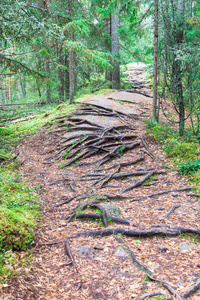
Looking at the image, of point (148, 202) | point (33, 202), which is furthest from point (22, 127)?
point (148, 202)

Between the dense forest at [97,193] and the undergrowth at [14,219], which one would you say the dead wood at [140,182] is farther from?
the undergrowth at [14,219]

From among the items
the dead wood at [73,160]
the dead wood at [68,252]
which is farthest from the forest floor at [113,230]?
the dead wood at [73,160]

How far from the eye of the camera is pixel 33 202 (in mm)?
5520

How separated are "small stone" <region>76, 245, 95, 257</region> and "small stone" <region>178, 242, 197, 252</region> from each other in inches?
63.2

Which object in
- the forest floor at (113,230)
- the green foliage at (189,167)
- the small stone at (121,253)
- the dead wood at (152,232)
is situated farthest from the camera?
the green foliage at (189,167)

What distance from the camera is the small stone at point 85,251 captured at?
3947mm

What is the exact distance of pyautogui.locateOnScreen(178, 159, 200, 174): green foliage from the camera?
6.66 meters

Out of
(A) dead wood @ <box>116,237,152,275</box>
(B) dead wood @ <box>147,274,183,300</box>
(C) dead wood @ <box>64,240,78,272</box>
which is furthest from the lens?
(C) dead wood @ <box>64,240,78,272</box>

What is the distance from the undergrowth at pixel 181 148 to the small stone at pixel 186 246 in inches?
99.6

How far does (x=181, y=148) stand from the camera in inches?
315

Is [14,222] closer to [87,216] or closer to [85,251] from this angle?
[85,251]

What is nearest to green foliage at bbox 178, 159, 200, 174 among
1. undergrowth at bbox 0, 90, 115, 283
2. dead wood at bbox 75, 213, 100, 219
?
dead wood at bbox 75, 213, 100, 219

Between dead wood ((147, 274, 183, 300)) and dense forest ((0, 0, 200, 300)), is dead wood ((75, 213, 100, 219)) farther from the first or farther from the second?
dead wood ((147, 274, 183, 300))

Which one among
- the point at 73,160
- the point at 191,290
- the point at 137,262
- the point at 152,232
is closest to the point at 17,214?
the point at 137,262
